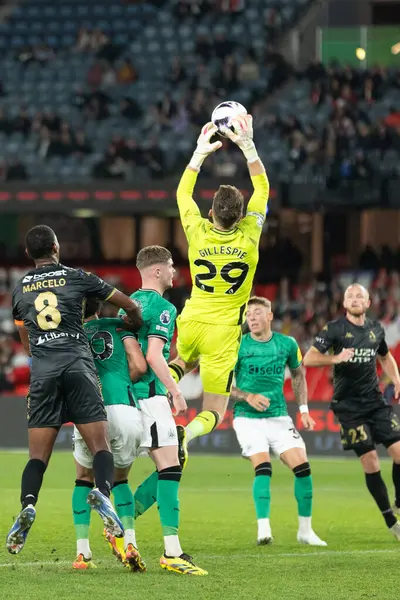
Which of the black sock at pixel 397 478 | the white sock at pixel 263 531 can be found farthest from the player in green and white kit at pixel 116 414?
the black sock at pixel 397 478

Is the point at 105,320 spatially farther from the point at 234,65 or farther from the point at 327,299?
the point at 234,65

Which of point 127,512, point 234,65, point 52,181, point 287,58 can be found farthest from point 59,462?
point 287,58

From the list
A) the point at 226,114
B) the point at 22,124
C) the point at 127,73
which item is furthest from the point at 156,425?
the point at 127,73

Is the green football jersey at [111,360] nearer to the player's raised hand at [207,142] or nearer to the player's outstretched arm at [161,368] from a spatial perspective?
the player's outstretched arm at [161,368]

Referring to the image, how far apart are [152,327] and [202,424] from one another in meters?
1.10

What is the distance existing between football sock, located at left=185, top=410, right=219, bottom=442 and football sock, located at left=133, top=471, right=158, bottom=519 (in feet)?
1.26

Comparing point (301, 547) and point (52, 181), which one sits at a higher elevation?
point (52, 181)

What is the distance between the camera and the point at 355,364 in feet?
35.2

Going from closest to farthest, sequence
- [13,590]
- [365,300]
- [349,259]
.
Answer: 1. [13,590]
2. [365,300]
3. [349,259]

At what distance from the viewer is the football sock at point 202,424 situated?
342 inches

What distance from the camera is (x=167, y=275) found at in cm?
838

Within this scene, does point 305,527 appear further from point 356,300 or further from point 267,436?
point 356,300

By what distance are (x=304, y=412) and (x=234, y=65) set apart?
18.1 m

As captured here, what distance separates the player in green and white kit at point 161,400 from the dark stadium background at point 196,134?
12.0 meters
